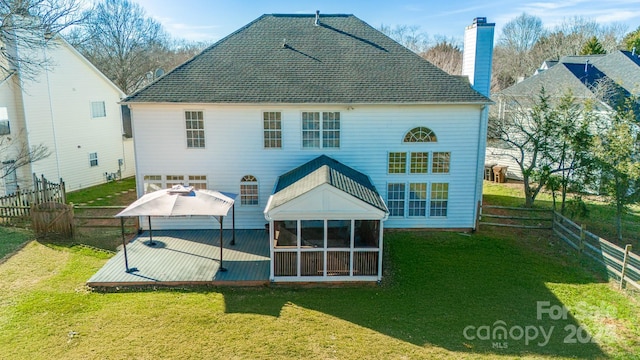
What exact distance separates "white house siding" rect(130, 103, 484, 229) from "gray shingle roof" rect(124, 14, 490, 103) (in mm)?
404

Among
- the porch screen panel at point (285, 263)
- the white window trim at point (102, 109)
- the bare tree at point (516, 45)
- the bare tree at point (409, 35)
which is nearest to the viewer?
the porch screen panel at point (285, 263)

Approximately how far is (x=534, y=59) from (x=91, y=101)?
53.9m

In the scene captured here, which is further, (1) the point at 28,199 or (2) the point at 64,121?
(2) the point at 64,121

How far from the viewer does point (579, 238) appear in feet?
44.6

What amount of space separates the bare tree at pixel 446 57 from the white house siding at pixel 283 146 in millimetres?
36449

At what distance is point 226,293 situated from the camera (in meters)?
11.1

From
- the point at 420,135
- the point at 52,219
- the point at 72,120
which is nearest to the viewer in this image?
the point at 52,219

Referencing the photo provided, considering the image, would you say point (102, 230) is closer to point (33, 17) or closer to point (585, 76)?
point (33, 17)

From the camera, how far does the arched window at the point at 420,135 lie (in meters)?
15.4

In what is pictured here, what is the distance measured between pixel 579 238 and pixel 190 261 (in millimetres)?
12828

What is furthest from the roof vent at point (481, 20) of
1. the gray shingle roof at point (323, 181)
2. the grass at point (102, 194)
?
the grass at point (102, 194)

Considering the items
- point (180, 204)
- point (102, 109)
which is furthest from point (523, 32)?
point (180, 204)

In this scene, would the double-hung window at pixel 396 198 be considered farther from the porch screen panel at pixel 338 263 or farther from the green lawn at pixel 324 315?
the porch screen panel at pixel 338 263

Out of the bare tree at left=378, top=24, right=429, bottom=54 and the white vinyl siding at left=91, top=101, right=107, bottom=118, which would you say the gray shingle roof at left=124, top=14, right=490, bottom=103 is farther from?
the bare tree at left=378, top=24, right=429, bottom=54
